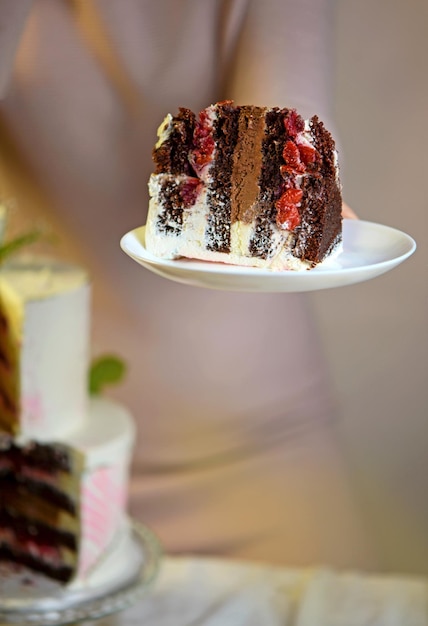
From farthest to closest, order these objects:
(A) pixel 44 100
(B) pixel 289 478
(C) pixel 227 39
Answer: (B) pixel 289 478, (A) pixel 44 100, (C) pixel 227 39

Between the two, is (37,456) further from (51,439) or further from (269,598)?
(269,598)

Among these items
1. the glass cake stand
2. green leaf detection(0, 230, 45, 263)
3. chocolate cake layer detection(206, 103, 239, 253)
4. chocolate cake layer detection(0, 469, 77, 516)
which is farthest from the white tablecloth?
chocolate cake layer detection(206, 103, 239, 253)

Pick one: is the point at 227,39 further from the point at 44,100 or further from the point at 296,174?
the point at 44,100

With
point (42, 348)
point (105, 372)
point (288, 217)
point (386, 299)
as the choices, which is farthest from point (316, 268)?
point (105, 372)

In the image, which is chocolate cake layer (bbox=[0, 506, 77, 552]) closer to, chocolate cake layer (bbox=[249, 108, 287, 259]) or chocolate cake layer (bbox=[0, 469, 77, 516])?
chocolate cake layer (bbox=[0, 469, 77, 516])

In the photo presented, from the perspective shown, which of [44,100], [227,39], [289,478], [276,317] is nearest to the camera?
[227,39]

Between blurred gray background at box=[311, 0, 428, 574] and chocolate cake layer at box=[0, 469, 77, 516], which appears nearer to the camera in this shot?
blurred gray background at box=[311, 0, 428, 574]

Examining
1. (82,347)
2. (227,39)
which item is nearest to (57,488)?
(82,347)

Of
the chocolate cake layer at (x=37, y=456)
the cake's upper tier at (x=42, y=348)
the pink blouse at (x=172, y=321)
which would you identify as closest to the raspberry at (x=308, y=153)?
the pink blouse at (x=172, y=321)
